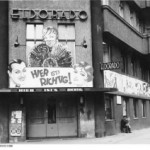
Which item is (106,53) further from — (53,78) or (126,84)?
(53,78)

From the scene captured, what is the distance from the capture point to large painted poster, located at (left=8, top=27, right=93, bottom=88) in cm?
1736

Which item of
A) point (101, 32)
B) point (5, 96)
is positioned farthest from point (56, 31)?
point (5, 96)

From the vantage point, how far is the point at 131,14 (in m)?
26.1

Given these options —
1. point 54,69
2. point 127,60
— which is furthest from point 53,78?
point 127,60

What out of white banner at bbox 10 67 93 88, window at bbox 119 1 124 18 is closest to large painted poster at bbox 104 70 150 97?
white banner at bbox 10 67 93 88

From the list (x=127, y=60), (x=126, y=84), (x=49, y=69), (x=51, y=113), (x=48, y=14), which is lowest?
(x=51, y=113)

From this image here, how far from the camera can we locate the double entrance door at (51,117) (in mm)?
18031

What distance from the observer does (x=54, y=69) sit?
58.2ft

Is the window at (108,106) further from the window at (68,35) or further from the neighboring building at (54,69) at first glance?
the window at (68,35)

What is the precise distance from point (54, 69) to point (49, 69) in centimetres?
26

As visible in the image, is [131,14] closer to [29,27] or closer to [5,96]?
[29,27]

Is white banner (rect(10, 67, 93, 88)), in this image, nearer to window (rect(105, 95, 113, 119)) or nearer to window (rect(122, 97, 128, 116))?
window (rect(105, 95, 113, 119))

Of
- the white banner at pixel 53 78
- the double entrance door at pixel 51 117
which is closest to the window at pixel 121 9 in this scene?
the white banner at pixel 53 78

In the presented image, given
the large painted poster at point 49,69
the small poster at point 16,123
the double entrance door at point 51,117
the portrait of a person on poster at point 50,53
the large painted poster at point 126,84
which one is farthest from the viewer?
the large painted poster at point 126,84
